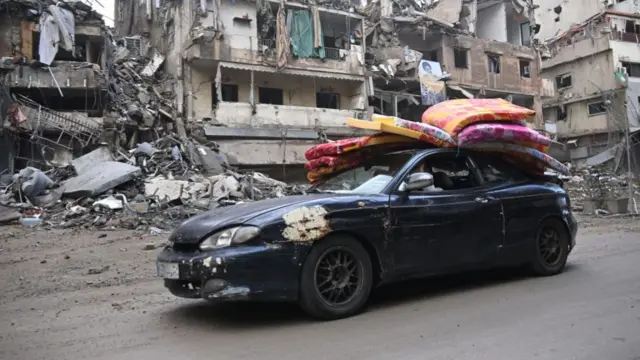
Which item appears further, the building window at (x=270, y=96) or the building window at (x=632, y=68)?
the building window at (x=632, y=68)

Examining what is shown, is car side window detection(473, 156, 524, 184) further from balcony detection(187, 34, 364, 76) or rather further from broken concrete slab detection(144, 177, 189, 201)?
balcony detection(187, 34, 364, 76)

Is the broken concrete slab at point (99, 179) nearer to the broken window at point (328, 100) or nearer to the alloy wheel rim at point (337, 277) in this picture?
the alloy wheel rim at point (337, 277)

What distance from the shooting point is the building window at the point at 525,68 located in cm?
3519

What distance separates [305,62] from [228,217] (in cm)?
2269

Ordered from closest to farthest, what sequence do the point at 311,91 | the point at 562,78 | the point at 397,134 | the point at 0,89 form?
the point at 397,134 → the point at 0,89 → the point at 311,91 → the point at 562,78

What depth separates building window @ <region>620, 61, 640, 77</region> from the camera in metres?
Result: 35.5

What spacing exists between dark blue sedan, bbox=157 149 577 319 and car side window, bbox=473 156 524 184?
1cm

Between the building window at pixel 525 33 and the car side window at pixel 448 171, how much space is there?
118 ft

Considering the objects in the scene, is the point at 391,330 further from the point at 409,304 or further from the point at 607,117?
the point at 607,117

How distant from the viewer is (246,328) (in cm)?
393

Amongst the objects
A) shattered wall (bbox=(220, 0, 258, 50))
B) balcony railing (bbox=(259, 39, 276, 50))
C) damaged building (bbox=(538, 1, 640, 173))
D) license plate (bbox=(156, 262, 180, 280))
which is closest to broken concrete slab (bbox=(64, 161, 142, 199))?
shattered wall (bbox=(220, 0, 258, 50))

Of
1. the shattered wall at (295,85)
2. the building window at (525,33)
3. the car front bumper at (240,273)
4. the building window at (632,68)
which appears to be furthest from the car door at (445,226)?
the building window at (632,68)

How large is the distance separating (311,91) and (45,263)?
2090cm

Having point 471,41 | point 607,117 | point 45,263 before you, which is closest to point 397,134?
point 45,263
